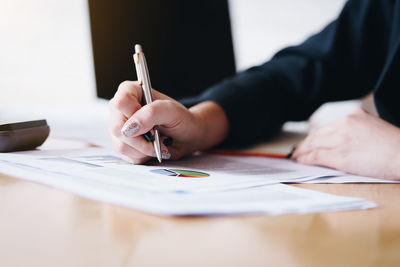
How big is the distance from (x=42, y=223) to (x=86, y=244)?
6cm

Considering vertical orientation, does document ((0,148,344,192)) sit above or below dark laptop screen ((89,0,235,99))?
below

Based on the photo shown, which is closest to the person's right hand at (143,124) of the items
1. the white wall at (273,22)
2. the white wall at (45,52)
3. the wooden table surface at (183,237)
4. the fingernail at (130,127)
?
the fingernail at (130,127)

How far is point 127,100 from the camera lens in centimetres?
42

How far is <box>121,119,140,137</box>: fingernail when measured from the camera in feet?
1.34

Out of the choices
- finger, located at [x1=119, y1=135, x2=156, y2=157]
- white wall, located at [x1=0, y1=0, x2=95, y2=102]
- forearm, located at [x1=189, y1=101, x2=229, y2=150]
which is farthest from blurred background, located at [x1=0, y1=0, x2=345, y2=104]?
finger, located at [x1=119, y1=135, x2=156, y2=157]

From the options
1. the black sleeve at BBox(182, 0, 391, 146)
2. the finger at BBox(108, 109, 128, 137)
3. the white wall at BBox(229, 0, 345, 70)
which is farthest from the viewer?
the white wall at BBox(229, 0, 345, 70)

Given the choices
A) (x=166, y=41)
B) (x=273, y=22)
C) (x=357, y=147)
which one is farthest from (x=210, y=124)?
(x=273, y=22)

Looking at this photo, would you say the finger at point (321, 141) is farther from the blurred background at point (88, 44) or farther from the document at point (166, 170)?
Result: the blurred background at point (88, 44)

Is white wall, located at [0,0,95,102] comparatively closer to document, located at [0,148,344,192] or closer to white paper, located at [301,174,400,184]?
document, located at [0,148,344,192]

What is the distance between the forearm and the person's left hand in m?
0.14

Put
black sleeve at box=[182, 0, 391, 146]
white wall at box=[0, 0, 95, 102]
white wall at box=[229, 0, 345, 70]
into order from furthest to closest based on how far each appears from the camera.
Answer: white wall at box=[229, 0, 345, 70]
white wall at box=[0, 0, 95, 102]
black sleeve at box=[182, 0, 391, 146]

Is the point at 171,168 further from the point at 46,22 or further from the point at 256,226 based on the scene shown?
the point at 46,22

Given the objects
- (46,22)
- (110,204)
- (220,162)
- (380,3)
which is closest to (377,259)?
(110,204)

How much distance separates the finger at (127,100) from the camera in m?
0.42
